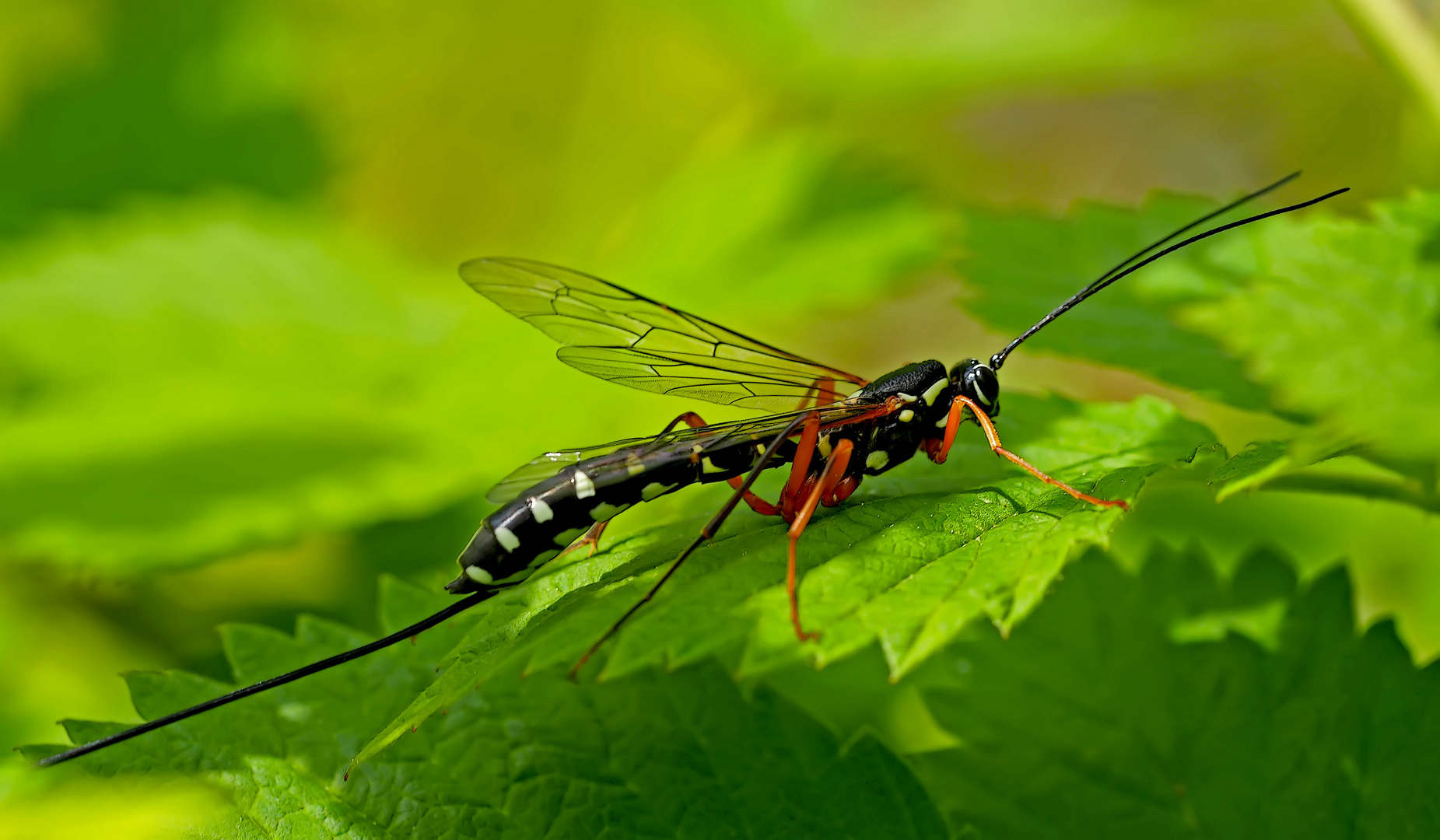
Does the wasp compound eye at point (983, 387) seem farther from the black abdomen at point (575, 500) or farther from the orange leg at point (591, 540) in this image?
the orange leg at point (591, 540)

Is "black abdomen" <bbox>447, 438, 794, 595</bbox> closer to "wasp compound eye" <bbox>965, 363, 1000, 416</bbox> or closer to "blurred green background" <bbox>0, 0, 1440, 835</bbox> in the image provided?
"wasp compound eye" <bbox>965, 363, 1000, 416</bbox>

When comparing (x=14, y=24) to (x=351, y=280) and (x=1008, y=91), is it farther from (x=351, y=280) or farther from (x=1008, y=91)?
(x=1008, y=91)

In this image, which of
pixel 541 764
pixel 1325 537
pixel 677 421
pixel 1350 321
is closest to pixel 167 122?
pixel 677 421

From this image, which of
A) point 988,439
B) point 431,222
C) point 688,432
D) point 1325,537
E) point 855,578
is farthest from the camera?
point 431,222

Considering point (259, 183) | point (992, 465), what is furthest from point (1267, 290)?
point (259, 183)

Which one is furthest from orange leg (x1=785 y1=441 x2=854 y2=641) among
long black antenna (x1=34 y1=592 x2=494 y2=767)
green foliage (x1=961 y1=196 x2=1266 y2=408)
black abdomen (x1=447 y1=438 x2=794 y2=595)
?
green foliage (x1=961 y1=196 x2=1266 y2=408)

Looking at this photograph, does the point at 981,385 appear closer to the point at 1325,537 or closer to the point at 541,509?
the point at 541,509
